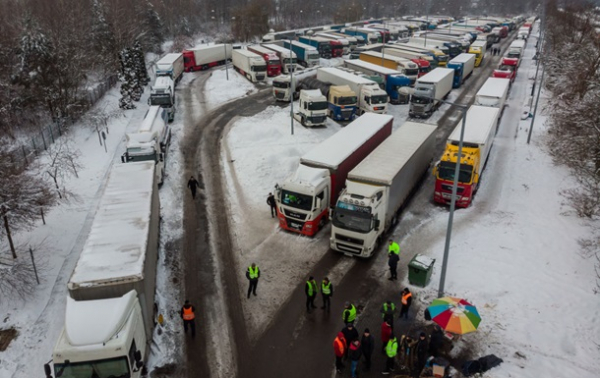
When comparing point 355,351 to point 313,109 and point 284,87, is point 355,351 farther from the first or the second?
point 284,87

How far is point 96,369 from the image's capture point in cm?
1032

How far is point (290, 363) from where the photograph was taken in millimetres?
12828

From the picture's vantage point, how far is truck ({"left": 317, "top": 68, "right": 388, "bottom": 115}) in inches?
1350

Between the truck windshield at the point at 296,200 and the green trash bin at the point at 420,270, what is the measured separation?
500 centimetres

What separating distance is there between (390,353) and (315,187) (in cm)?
800

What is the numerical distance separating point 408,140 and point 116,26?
39118mm

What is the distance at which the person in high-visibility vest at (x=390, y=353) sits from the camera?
11984 millimetres

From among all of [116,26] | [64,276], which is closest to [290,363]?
[64,276]

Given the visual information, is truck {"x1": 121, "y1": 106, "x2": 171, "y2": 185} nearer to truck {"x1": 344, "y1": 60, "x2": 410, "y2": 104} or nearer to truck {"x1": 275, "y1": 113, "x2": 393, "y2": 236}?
Answer: truck {"x1": 275, "y1": 113, "x2": 393, "y2": 236}

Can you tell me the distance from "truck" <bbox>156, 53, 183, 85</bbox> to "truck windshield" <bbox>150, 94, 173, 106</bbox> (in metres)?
9.08

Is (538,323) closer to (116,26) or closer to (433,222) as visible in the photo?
(433,222)

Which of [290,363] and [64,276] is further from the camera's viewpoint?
[64,276]

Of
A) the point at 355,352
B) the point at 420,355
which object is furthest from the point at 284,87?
the point at 355,352

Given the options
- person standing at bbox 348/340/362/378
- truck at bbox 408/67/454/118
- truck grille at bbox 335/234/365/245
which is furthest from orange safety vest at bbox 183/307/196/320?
truck at bbox 408/67/454/118
